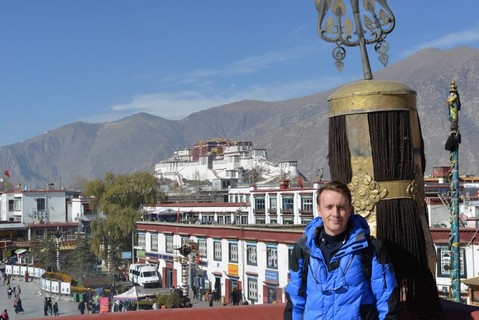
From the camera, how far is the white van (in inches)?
1724

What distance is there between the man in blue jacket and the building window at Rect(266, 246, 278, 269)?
98.6ft

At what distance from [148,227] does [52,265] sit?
11.1 metres

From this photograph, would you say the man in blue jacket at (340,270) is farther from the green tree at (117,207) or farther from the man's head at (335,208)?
the green tree at (117,207)

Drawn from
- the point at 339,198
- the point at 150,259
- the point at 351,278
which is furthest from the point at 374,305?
the point at 150,259

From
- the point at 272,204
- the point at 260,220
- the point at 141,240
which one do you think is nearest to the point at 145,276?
the point at 141,240

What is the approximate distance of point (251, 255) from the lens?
119 ft

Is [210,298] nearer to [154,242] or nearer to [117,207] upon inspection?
[154,242]

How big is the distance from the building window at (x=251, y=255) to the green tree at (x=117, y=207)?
16315mm

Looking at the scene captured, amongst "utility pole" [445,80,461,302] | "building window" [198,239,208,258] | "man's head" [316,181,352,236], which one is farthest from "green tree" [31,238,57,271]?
"man's head" [316,181,352,236]

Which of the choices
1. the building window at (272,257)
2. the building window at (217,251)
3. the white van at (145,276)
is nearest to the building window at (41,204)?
the white van at (145,276)

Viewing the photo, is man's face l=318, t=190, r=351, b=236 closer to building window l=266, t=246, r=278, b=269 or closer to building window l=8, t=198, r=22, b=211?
building window l=266, t=246, r=278, b=269

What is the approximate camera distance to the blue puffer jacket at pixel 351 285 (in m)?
3.61

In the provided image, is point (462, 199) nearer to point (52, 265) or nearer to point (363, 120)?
point (52, 265)

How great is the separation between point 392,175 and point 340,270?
3.29 feet
